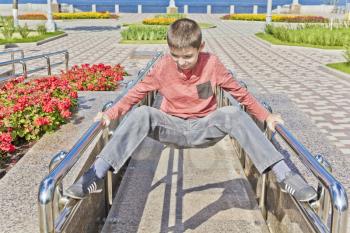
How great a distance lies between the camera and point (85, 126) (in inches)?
235

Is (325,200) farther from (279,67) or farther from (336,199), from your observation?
(279,67)

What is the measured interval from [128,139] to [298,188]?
1077 millimetres

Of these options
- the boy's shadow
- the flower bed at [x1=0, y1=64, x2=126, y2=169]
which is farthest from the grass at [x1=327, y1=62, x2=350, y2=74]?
the boy's shadow

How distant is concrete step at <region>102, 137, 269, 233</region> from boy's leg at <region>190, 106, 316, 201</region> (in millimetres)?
856

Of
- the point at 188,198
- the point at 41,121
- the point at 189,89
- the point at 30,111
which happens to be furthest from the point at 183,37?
the point at 30,111

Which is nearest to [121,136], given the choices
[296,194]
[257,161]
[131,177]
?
[257,161]

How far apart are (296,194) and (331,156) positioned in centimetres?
208

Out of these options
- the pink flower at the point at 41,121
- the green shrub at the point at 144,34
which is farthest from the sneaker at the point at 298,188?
the green shrub at the point at 144,34

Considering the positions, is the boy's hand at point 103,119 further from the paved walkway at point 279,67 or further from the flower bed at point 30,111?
the paved walkway at point 279,67

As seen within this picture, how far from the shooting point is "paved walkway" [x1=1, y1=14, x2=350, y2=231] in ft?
27.3

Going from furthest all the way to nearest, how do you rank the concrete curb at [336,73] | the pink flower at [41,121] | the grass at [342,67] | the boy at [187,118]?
the grass at [342,67]
the concrete curb at [336,73]
the pink flower at [41,121]
the boy at [187,118]

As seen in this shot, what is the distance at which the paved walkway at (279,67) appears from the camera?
8312 millimetres

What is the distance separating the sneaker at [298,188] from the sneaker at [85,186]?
112cm

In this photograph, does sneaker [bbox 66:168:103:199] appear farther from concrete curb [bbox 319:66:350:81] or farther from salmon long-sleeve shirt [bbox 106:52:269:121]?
concrete curb [bbox 319:66:350:81]
